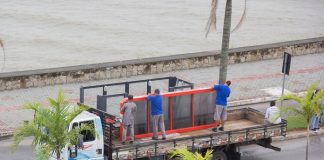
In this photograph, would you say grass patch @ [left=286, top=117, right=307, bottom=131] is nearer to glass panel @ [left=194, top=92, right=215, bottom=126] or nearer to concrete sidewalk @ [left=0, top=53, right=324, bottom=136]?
concrete sidewalk @ [left=0, top=53, right=324, bottom=136]

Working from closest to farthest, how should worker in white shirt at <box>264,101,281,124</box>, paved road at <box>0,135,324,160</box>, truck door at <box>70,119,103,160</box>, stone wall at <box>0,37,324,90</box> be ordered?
truck door at <box>70,119,103,160</box>
worker in white shirt at <box>264,101,281,124</box>
paved road at <box>0,135,324,160</box>
stone wall at <box>0,37,324,90</box>

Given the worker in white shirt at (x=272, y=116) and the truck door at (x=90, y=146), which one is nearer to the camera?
the truck door at (x=90, y=146)

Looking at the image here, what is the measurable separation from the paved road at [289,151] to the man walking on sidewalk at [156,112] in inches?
148

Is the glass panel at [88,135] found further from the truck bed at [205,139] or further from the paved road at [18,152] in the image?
the paved road at [18,152]

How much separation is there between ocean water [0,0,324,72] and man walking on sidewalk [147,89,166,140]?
15166mm

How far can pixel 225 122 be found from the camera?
83.4ft

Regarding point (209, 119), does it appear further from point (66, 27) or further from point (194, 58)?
point (66, 27)

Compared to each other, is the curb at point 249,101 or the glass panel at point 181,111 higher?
the glass panel at point 181,111

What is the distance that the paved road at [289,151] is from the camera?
1003 inches

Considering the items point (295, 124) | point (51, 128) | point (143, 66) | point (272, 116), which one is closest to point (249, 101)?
point (295, 124)

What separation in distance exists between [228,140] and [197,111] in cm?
172

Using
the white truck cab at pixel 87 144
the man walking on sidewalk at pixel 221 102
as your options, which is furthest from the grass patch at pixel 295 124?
the white truck cab at pixel 87 144

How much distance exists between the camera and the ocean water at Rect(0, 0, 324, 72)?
4044 cm

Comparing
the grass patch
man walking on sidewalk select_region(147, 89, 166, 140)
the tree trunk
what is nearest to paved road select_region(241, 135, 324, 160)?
the grass patch
